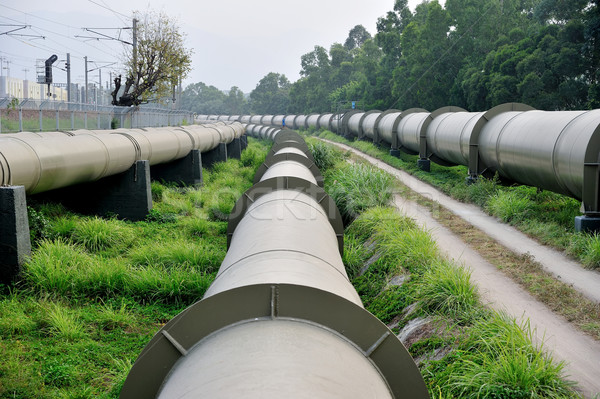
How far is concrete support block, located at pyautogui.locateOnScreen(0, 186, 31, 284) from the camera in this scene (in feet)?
23.4

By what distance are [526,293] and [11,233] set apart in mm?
6291

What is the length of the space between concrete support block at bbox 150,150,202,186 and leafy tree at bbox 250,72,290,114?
72.2 metres

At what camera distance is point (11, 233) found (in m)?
7.17

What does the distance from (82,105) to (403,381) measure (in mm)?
24360

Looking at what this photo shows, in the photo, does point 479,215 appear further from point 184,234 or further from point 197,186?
point 197,186

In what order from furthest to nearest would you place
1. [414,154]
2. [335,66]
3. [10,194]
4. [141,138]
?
[335,66], [414,154], [141,138], [10,194]

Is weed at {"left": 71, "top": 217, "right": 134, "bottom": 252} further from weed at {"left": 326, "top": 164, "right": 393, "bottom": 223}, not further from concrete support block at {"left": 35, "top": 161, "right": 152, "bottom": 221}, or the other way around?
weed at {"left": 326, "top": 164, "right": 393, "bottom": 223}

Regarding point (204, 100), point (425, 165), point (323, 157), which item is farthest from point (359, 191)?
point (204, 100)

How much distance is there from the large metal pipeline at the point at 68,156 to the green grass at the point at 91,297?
2.60 ft

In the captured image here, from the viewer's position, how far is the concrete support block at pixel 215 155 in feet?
70.6

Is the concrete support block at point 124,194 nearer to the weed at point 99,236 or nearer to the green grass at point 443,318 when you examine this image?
the weed at point 99,236

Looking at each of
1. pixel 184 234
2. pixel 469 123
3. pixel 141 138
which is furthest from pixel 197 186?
pixel 469 123

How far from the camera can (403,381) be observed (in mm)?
2916

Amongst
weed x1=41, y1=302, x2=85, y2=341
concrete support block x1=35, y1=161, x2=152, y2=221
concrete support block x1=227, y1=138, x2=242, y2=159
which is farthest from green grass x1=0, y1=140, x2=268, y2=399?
concrete support block x1=227, y1=138, x2=242, y2=159
